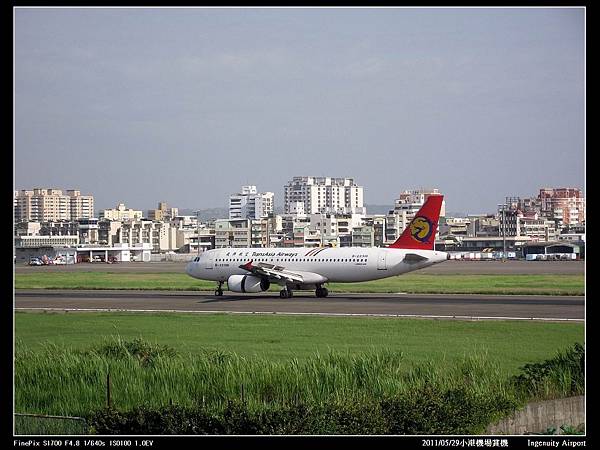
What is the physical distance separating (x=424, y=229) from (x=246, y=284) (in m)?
12.5

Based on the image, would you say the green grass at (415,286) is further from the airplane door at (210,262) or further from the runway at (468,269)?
the runway at (468,269)

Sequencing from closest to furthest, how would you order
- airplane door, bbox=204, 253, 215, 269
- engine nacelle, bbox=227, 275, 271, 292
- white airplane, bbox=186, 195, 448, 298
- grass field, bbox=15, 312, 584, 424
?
grass field, bbox=15, 312, 584, 424 → white airplane, bbox=186, 195, 448, 298 → engine nacelle, bbox=227, 275, 271, 292 → airplane door, bbox=204, 253, 215, 269

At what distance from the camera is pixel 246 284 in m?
60.5

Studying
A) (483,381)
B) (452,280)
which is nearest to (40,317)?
(483,381)

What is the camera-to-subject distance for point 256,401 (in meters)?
23.0

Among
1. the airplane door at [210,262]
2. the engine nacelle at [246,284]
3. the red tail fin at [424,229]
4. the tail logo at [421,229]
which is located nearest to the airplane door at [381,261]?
the red tail fin at [424,229]

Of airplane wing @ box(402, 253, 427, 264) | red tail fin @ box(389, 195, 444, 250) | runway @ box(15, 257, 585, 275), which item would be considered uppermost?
red tail fin @ box(389, 195, 444, 250)

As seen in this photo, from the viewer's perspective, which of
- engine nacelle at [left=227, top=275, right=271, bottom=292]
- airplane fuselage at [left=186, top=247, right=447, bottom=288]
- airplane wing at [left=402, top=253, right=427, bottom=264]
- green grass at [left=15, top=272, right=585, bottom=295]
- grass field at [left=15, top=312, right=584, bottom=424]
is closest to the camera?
grass field at [left=15, top=312, right=584, bottom=424]

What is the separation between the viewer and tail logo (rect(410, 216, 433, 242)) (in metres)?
58.3

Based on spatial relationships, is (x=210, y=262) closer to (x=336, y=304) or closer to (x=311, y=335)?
(x=336, y=304)

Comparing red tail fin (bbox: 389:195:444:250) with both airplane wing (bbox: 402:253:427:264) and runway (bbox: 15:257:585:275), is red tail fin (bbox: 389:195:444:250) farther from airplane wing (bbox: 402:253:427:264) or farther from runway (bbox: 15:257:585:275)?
runway (bbox: 15:257:585:275)

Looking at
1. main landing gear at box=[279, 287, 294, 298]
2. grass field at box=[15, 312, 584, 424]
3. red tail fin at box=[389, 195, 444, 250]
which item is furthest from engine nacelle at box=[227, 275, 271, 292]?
grass field at box=[15, 312, 584, 424]

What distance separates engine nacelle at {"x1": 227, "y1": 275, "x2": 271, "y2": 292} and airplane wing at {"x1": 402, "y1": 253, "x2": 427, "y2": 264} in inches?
396
